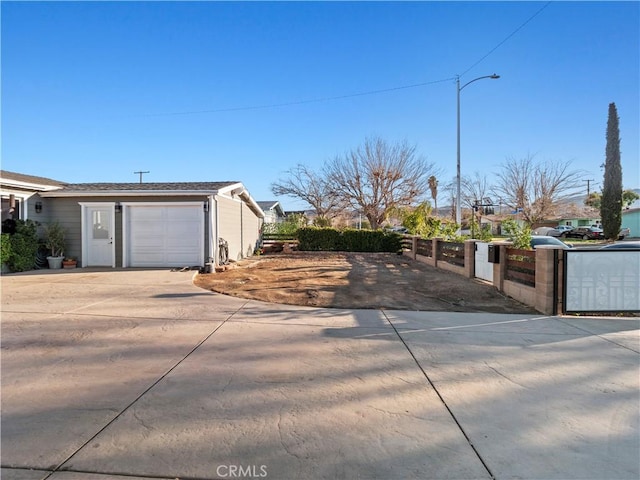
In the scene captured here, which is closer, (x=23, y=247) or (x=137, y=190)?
(x=23, y=247)

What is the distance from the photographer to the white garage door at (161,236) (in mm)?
12625

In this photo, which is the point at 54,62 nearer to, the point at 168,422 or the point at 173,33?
the point at 173,33

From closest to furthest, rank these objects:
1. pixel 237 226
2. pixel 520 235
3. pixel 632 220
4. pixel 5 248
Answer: pixel 520 235
pixel 5 248
pixel 237 226
pixel 632 220

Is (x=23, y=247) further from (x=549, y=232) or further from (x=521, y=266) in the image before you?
(x=549, y=232)

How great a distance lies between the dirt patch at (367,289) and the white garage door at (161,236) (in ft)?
6.38

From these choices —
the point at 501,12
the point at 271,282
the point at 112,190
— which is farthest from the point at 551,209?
the point at 112,190

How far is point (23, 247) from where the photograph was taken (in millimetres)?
11188

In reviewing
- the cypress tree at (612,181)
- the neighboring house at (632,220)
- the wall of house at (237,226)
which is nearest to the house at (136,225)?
the wall of house at (237,226)

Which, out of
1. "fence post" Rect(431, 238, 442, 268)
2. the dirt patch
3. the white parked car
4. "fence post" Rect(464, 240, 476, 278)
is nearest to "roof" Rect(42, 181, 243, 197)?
the dirt patch

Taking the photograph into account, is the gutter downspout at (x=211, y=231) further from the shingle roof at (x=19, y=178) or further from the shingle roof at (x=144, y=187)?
the shingle roof at (x=19, y=178)

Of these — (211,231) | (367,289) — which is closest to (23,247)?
(211,231)

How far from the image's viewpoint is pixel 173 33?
12.4m

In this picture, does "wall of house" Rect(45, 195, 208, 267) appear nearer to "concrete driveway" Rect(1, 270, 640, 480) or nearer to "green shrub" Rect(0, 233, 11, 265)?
"green shrub" Rect(0, 233, 11, 265)

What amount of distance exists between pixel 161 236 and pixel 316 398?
1120 cm
